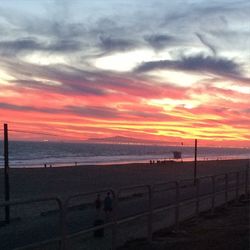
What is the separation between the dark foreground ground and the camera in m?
11.6

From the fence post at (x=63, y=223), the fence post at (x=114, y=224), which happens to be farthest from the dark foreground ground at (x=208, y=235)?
the fence post at (x=63, y=223)

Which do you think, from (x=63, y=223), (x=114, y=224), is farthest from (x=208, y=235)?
(x=63, y=223)

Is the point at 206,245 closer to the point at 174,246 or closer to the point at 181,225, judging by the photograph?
the point at 174,246

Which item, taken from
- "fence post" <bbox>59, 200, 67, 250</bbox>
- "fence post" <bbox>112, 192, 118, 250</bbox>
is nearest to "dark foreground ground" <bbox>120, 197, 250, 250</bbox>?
"fence post" <bbox>112, 192, 118, 250</bbox>

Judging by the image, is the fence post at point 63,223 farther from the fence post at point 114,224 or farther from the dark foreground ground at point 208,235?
the dark foreground ground at point 208,235

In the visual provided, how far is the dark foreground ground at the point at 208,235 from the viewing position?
11586mm

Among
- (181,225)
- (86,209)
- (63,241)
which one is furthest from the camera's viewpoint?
(86,209)

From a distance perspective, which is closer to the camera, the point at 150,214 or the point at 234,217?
the point at 150,214

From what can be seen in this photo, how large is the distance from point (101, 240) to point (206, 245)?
2039 millimetres

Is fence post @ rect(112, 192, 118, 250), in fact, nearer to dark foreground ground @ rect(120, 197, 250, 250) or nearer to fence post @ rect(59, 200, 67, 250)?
dark foreground ground @ rect(120, 197, 250, 250)

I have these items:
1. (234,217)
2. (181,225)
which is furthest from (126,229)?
(234,217)

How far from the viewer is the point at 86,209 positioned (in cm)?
1934

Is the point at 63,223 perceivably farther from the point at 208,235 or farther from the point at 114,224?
the point at 208,235

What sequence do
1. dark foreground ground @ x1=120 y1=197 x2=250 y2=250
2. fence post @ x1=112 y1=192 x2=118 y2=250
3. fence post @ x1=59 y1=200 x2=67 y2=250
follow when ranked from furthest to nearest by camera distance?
1. dark foreground ground @ x1=120 y1=197 x2=250 y2=250
2. fence post @ x1=112 y1=192 x2=118 y2=250
3. fence post @ x1=59 y1=200 x2=67 y2=250
